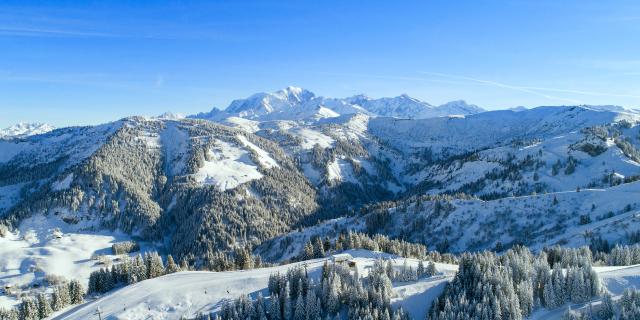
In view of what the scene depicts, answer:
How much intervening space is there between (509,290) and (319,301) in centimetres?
3394

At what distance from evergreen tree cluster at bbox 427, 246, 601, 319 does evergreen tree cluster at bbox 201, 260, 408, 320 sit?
32.9 feet

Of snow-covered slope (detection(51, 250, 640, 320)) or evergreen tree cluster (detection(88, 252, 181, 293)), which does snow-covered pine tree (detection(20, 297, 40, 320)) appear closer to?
snow-covered slope (detection(51, 250, 640, 320))

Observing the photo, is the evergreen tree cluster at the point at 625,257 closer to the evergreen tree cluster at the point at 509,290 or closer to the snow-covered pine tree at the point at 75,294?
the evergreen tree cluster at the point at 509,290

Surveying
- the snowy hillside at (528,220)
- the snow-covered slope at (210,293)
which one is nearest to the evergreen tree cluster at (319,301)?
the snow-covered slope at (210,293)

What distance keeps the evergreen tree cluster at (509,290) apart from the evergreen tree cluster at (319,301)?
10031mm

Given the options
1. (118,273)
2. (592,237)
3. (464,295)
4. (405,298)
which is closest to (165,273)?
(118,273)

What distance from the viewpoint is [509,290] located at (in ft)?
242

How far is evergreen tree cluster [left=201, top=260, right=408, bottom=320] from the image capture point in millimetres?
80375

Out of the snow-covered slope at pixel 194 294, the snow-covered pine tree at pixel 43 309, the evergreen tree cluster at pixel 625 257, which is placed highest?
the evergreen tree cluster at pixel 625 257

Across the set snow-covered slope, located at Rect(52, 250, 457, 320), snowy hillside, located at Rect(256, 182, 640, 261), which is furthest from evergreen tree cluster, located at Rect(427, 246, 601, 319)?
snowy hillside, located at Rect(256, 182, 640, 261)

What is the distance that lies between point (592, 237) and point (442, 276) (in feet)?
221

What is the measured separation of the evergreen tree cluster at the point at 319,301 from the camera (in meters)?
80.4

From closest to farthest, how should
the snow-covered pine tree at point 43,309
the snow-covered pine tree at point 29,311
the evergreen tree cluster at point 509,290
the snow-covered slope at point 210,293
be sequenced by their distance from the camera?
1. the evergreen tree cluster at point 509,290
2. the snow-covered slope at point 210,293
3. the snow-covered pine tree at point 29,311
4. the snow-covered pine tree at point 43,309

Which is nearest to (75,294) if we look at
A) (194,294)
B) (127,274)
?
(127,274)
